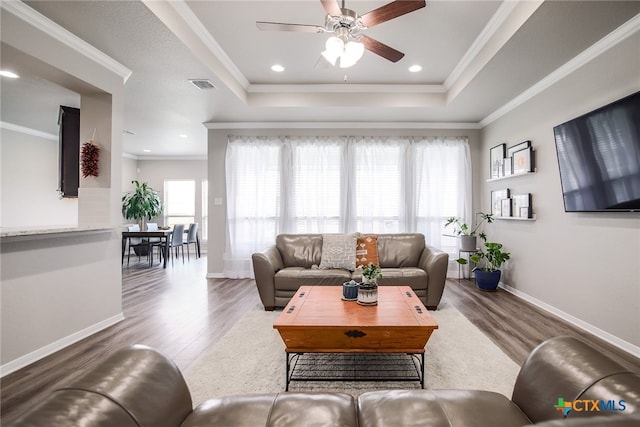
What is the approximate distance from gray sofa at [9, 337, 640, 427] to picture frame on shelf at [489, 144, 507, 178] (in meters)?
4.00

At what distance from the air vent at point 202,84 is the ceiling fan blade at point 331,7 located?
2.04 metres

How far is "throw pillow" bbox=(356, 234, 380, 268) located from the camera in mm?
3951

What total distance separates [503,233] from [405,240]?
1.62m

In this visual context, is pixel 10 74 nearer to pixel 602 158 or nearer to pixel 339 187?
pixel 339 187

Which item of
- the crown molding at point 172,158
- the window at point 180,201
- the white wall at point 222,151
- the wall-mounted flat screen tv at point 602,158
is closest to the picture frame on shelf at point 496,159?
the white wall at point 222,151

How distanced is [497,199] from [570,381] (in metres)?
4.16

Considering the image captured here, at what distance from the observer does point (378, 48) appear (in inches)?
100.0

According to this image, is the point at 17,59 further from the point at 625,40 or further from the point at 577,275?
the point at 577,275

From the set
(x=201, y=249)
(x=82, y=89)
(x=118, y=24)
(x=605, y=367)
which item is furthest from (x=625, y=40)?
(x=201, y=249)

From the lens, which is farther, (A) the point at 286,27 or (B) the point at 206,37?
(B) the point at 206,37

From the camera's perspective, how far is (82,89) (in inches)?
119

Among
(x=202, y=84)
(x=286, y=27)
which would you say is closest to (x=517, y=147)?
(x=286, y=27)

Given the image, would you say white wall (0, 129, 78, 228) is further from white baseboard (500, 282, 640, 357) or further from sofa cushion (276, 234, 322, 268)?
white baseboard (500, 282, 640, 357)

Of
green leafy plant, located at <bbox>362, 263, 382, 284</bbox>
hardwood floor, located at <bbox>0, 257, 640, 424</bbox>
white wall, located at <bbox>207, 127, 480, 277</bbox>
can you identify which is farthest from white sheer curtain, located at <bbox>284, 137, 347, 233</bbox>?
green leafy plant, located at <bbox>362, 263, 382, 284</bbox>
